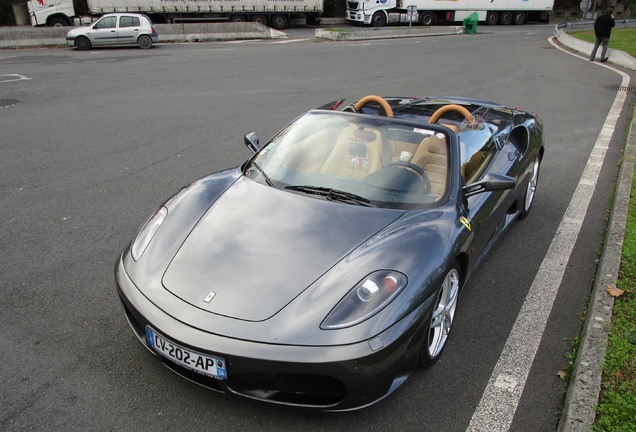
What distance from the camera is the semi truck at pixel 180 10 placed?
85.0 ft

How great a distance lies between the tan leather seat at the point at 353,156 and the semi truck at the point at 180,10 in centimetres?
2756

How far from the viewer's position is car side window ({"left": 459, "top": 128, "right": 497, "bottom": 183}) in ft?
12.2

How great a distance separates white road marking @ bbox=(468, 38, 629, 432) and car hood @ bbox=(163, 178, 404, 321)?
110 centimetres

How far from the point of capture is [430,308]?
2682mm

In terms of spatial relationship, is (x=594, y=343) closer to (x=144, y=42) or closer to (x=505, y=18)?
(x=144, y=42)

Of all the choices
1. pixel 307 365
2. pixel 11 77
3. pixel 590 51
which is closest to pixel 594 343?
pixel 307 365

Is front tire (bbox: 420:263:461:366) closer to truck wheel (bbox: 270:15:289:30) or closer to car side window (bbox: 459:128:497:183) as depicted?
car side window (bbox: 459:128:497:183)

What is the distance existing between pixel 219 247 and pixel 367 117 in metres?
1.65

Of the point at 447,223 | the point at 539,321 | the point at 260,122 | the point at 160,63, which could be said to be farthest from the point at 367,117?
the point at 160,63

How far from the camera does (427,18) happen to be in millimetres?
35750

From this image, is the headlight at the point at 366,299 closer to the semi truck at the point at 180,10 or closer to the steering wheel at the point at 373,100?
the steering wheel at the point at 373,100

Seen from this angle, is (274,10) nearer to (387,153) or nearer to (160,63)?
(160,63)

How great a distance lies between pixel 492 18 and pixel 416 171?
130 feet

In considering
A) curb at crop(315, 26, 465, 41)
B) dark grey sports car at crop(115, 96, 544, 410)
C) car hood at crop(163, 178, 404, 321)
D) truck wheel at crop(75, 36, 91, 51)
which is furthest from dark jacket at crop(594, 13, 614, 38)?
truck wheel at crop(75, 36, 91, 51)
